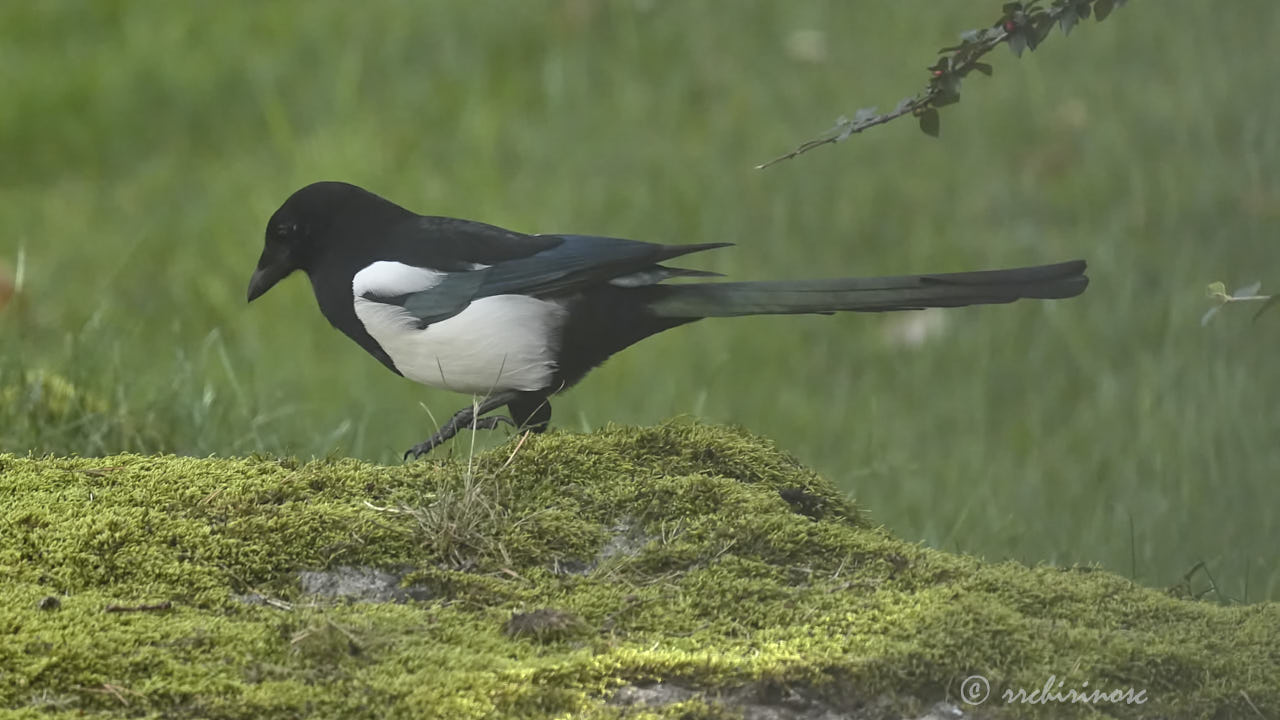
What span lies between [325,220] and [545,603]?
1.45 m

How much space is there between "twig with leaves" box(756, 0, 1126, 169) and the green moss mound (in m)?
0.71

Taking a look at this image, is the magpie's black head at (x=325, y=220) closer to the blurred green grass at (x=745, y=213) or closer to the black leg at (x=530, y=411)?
the black leg at (x=530, y=411)

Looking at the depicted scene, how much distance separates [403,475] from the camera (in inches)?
111

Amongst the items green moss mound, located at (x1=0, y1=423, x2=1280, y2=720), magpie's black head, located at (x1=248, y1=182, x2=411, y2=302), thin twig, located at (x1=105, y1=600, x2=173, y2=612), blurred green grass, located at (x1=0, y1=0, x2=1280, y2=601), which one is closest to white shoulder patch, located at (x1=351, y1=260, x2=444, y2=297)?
magpie's black head, located at (x1=248, y1=182, x2=411, y2=302)

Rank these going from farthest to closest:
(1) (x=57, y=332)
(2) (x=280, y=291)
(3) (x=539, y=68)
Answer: (3) (x=539, y=68) → (2) (x=280, y=291) → (1) (x=57, y=332)

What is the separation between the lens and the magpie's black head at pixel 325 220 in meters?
3.51

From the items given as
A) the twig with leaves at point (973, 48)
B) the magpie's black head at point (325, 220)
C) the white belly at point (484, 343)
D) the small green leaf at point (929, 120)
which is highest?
the twig with leaves at point (973, 48)

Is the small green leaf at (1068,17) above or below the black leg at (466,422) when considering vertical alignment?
above

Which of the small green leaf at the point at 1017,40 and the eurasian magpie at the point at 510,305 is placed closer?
the small green leaf at the point at 1017,40

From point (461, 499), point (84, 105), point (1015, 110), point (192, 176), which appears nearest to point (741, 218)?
point (1015, 110)

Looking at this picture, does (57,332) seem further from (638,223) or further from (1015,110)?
(1015,110)

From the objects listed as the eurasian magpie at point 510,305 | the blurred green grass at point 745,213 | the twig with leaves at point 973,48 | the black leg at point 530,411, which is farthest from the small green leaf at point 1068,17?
the blurred green grass at point 745,213

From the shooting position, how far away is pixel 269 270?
363 cm

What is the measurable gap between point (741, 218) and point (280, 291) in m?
1.99
